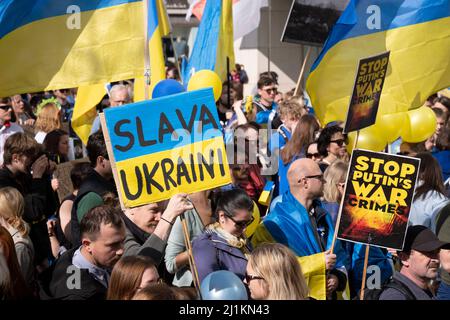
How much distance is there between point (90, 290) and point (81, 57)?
135 inches

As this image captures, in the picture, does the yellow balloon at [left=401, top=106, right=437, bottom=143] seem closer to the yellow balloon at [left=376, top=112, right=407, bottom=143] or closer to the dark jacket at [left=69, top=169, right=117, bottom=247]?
the yellow balloon at [left=376, top=112, right=407, bottom=143]

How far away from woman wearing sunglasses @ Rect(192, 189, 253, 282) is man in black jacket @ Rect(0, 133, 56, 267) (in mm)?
2019

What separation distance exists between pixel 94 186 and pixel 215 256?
145 cm

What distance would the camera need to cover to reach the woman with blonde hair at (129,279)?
183 inches

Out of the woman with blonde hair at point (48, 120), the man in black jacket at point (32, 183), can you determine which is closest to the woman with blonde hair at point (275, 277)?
the man in black jacket at point (32, 183)

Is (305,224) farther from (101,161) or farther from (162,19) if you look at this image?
(162,19)

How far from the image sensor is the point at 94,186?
6.82 metres

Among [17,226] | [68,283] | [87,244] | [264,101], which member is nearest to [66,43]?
[17,226]

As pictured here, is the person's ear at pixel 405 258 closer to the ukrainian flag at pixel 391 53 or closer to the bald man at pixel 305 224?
the bald man at pixel 305 224

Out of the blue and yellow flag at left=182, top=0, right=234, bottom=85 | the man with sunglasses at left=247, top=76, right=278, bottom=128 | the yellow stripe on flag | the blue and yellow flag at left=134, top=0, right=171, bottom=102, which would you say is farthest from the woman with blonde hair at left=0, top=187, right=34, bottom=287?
the man with sunglasses at left=247, top=76, right=278, bottom=128

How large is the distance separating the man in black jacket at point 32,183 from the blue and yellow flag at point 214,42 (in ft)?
10.4

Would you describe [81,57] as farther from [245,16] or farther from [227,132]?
[245,16]

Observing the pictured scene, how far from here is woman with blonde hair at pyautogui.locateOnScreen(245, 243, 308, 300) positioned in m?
4.79
